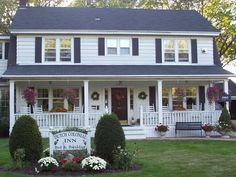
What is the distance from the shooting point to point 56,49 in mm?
22531

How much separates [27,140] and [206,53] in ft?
49.7

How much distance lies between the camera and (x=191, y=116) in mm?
21766

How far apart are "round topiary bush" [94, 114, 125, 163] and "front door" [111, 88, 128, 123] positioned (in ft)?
38.3

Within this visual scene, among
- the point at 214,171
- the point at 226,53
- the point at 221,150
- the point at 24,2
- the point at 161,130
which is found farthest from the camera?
the point at 226,53

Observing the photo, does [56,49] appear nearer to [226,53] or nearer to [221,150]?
[221,150]

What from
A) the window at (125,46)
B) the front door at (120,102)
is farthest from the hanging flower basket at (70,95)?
the window at (125,46)

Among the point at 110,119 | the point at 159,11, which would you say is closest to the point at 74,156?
the point at 110,119

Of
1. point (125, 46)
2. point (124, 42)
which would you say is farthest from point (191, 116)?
point (124, 42)

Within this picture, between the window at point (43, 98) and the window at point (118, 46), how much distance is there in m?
4.18

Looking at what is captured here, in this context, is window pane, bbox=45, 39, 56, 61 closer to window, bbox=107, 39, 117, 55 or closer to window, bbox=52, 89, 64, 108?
window, bbox=52, 89, 64, 108

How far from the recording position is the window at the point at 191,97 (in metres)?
24.0

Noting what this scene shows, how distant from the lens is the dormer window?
22.5 meters

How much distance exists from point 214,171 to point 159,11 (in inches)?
708

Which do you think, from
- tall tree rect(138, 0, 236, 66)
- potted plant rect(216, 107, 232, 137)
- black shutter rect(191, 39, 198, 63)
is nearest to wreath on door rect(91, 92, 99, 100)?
black shutter rect(191, 39, 198, 63)
